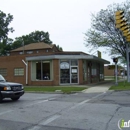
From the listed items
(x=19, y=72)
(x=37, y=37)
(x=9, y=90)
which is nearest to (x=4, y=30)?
(x=37, y=37)

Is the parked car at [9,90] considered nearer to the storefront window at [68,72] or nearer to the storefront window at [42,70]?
the storefront window at [68,72]

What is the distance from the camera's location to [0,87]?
12281mm

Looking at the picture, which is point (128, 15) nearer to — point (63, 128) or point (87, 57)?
point (87, 57)

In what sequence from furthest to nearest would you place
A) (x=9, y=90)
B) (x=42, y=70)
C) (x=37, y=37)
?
(x=37, y=37) → (x=42, y=70) → (x=9, y=90)

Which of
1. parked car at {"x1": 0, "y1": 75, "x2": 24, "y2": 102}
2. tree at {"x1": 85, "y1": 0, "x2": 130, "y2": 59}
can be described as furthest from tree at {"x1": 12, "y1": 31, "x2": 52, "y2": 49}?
parked car at {"x1": 0, "y1": 75, "x2": 24, "y2": 102}

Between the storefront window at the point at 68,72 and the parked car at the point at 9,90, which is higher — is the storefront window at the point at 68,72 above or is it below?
above

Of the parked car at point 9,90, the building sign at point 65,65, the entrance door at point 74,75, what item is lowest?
the parked car at point 9,90

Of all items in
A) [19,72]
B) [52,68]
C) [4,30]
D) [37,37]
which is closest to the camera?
[52,68]

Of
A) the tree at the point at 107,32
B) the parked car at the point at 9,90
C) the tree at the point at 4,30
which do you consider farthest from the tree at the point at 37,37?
the parked car at the point at 9,90

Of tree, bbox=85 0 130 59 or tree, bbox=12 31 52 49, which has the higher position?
tree, bbox=12 31 52 49

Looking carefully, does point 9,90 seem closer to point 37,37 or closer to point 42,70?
point 42,70

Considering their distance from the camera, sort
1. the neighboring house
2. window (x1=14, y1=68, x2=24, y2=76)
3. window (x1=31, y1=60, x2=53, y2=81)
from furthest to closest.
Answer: window (x1=14, y1=68, x2=24, y2=76) → window (x1=31, y1=60, x2=53, y2=81) → the neighboring house

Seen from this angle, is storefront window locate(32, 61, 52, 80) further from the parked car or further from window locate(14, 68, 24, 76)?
the parked car

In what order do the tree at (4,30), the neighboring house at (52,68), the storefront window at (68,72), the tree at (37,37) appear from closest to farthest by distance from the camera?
the neighboring house at (52,68)
the storefront window at (68,72)
the tree at (4,30)
the tree at (37,37)
